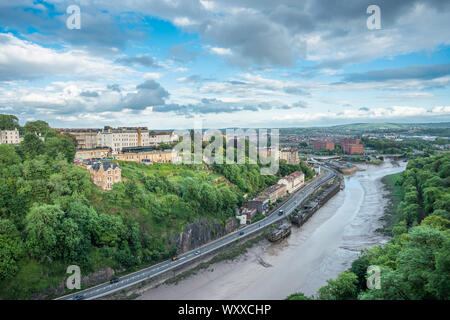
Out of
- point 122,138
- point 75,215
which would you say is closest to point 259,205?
point 75,215

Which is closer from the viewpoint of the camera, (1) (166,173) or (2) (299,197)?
(1) (166,173)

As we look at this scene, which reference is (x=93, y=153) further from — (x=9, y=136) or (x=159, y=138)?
(x=159, y=138)

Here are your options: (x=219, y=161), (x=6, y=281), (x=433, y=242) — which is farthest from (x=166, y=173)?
(x=433, y=242)

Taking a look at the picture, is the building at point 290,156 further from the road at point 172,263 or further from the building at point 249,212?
the building at point 249,212

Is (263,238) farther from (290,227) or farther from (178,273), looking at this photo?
(178,273)

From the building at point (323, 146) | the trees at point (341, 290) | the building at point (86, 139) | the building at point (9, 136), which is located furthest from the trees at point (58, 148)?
the building at point (323, 146)

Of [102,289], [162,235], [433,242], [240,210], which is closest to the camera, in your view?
[433,242]

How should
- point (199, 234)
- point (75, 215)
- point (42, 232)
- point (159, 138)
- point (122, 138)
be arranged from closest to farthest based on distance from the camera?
point (42, 232)
point (75, 215)
point (199, 234)
point (122, 138)
point (159, 138)

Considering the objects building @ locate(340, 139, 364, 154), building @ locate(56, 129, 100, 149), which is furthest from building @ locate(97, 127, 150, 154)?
building @ locate(340, 139, 364, 154)
